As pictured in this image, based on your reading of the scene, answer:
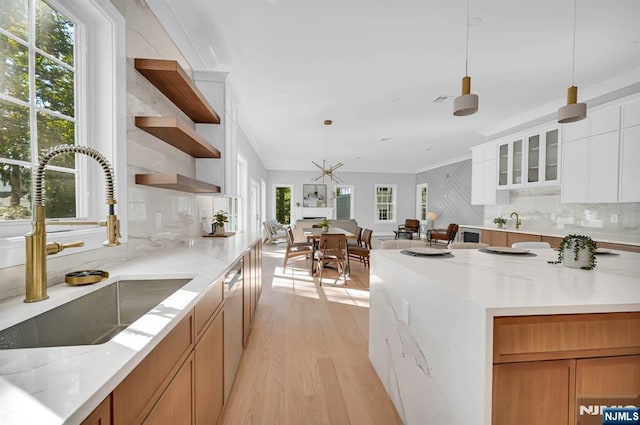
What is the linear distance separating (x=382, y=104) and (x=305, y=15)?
2.36 meters

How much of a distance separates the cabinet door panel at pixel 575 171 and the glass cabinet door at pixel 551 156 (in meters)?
0.19

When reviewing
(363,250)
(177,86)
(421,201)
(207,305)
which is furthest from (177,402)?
(421,201)

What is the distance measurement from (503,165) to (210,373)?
233 inches

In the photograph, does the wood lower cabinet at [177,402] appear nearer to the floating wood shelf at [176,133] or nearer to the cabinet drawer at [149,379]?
the cabinet drawer at [149,379]

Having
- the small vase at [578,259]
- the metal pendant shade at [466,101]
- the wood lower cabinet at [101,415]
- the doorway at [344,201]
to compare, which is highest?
the metal pendant shade at [466,101]

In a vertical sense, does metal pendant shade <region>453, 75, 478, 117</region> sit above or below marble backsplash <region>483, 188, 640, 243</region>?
above

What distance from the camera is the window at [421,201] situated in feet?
35.8

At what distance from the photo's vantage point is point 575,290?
1.14 m

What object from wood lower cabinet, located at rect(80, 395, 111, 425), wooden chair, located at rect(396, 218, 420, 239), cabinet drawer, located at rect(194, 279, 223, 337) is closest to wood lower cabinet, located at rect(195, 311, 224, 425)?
cabinet drawer, located at rect(194, 279, 223, 337)

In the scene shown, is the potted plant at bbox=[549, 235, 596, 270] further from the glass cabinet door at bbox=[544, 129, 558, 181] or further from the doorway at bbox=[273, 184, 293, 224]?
the doorway at bbox=[273, 184, 293, 224]

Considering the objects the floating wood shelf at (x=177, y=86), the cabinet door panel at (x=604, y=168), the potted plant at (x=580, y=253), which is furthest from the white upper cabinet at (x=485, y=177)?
the floating wood shelf at (x=177, y=86)

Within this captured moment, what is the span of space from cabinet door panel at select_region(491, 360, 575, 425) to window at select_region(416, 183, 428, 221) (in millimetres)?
10365

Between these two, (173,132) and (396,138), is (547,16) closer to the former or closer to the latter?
(173,132)

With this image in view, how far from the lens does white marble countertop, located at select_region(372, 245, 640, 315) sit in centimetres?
98
